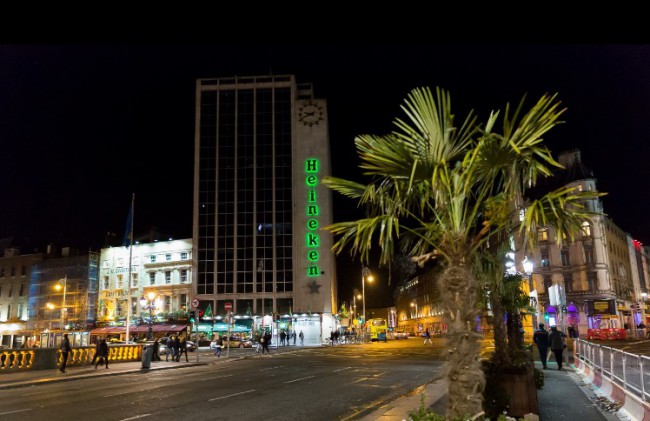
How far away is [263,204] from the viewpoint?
77.6 m

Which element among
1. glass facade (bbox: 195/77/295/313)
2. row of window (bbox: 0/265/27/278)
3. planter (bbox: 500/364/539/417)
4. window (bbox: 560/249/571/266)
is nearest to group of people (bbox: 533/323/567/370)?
planter (bbox: 500/364/539/417)

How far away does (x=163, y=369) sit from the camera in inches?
1078

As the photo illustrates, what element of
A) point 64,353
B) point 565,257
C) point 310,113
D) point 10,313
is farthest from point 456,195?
point 10,313

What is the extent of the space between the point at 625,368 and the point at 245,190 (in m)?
69.9

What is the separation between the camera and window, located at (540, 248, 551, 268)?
228 ft

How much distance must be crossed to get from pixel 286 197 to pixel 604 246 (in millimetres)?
43331

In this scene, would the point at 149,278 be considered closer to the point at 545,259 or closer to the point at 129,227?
the point at 129,227

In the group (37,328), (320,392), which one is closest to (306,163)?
(37,328)

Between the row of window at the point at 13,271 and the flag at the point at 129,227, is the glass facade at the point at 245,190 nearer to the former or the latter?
the row of window at the point at 13,271

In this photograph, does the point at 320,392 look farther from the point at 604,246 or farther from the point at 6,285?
the point at 6,285

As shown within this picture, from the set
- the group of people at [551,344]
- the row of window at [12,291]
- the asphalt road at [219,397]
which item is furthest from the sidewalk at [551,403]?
the row of window at [12,291]

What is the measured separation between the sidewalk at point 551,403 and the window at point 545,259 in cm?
5742

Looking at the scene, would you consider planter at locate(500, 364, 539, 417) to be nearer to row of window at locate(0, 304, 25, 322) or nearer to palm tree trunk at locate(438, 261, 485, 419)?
palm tree trunk at locate(438, 261, 485, 419)

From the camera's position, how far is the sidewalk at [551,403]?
10172 mm
